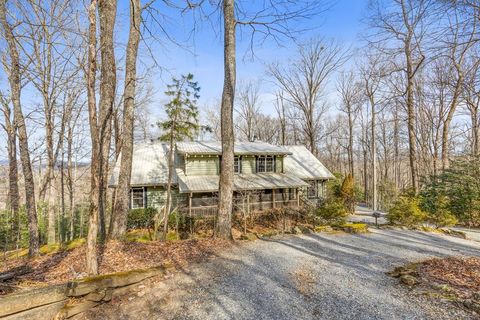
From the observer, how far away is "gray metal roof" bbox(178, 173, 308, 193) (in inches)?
515

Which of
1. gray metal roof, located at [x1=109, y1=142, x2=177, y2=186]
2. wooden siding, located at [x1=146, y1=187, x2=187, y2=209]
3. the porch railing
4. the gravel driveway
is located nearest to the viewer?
→ the gravel driveway

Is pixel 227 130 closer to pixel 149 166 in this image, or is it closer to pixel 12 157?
pixel 149 166

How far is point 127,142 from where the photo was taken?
798cm

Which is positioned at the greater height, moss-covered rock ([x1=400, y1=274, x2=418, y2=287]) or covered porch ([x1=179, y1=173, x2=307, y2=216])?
covered porch ([x1=179, y1=173, x2=307, y2=216])

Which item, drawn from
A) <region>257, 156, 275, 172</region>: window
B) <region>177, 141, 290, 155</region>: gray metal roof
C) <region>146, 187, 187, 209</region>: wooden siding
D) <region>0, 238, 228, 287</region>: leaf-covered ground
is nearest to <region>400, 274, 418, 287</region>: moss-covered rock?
<region>0, 238, 228, 287</region>: leaf-covered ground

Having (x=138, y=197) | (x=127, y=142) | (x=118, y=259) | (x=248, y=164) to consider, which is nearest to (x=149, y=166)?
(x=138, y=197)

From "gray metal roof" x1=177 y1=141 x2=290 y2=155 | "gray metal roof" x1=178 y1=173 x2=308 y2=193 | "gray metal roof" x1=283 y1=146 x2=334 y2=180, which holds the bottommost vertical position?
"gray metal roof" x1=178 y1=173 x2=308 y2=193

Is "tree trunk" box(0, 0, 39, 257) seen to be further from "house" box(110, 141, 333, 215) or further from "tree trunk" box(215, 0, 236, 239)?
"tree trunk" box(215, 0, 236, 239)

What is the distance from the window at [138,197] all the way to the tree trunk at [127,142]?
6.65m

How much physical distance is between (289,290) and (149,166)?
13332 mm

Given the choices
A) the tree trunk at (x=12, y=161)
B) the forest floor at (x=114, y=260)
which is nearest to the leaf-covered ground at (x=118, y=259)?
the forest floor at (x=114, y=260)

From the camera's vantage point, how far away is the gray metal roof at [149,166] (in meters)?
14.2

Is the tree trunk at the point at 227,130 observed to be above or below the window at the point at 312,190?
above

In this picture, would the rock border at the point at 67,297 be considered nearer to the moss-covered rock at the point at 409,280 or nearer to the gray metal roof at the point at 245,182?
the moss-covered rock at the point at 409,280
